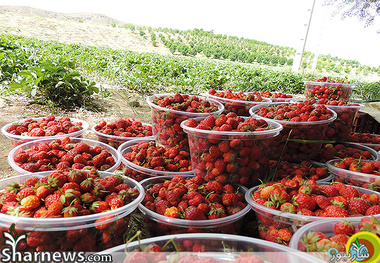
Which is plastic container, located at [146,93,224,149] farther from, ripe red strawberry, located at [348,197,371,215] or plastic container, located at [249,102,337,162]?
ripe red strawberry, located at [348,197,371,215]

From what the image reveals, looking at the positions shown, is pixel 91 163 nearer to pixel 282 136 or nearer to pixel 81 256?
pixel 81 256

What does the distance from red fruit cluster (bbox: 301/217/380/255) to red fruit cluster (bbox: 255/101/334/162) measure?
83cm

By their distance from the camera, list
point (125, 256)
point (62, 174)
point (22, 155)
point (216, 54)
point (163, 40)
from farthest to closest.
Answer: point (163, 40) < point (216, 54) < point (22, 155) < point (62, 174) < point (125, 256)

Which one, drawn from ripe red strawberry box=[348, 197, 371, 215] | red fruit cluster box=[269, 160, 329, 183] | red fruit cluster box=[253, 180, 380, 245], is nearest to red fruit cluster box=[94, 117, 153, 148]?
red fruit cluster box=[269, 160, 329, 183]

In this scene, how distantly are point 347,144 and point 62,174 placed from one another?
220 centimetres

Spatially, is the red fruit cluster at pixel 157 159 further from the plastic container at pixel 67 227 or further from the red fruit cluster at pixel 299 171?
the plastic container at pixel 67 227

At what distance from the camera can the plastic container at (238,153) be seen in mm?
1509

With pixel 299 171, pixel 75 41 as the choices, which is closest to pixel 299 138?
pixel 299 171

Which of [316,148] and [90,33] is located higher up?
[90,33]

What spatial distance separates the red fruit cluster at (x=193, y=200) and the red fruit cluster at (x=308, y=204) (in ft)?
0.48

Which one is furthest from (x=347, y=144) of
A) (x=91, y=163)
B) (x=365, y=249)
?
(x=91, y=163)

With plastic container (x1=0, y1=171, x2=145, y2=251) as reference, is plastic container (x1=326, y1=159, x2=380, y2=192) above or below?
above

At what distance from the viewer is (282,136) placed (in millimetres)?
1840

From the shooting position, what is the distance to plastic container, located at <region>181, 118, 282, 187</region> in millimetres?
1509
